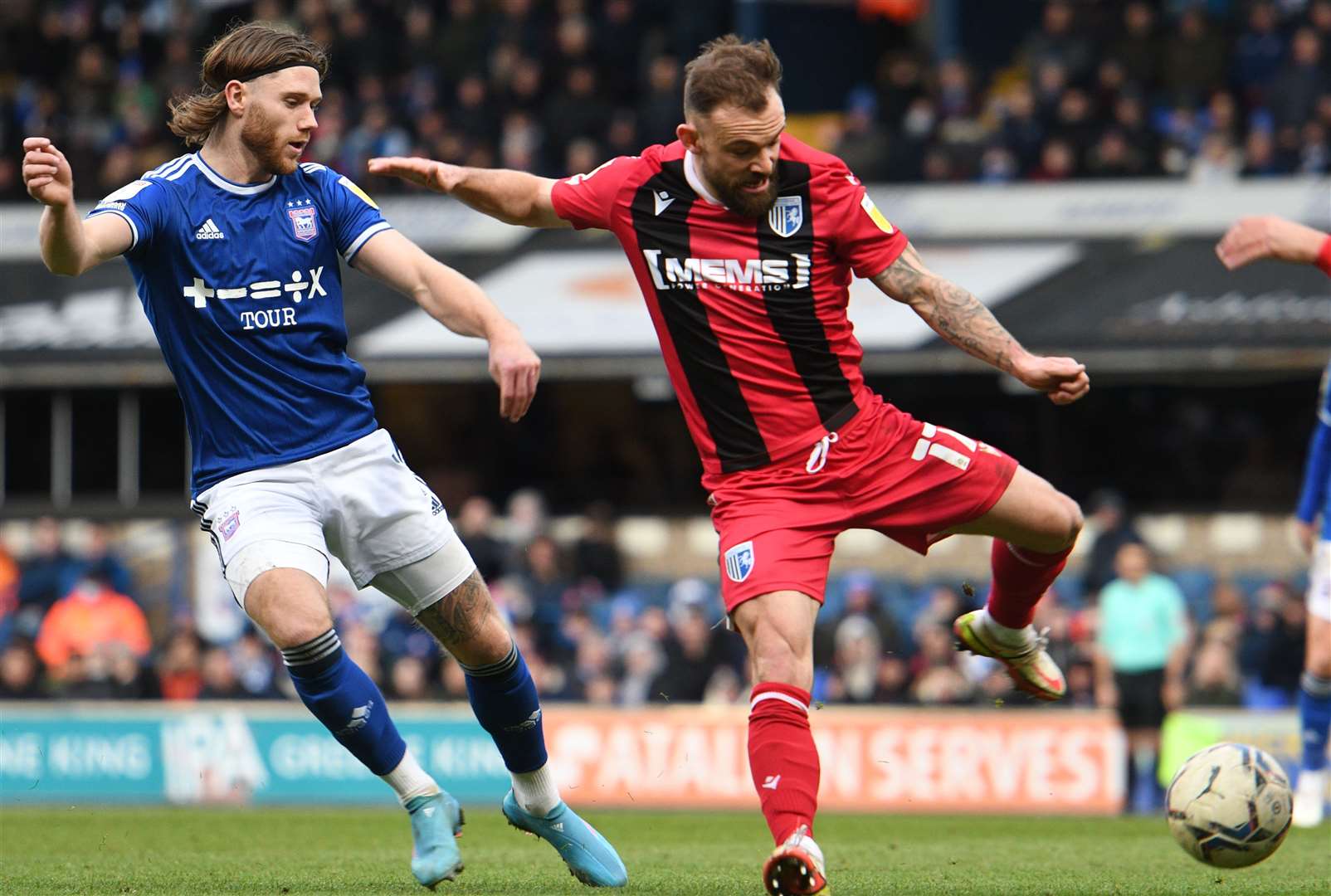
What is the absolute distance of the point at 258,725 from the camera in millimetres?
15789

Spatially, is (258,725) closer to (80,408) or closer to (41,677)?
(41,677)

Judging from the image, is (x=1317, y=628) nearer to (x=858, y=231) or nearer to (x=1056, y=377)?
(x=1056, y=377)

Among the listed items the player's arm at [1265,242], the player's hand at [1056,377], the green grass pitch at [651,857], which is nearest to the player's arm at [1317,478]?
the green grass pitch at [651,857]

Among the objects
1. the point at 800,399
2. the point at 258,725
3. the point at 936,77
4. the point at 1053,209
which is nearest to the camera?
the point at 800,399

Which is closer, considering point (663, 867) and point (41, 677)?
point (663, 867)

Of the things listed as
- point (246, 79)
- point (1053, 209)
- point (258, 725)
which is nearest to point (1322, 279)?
point (1053, 209)

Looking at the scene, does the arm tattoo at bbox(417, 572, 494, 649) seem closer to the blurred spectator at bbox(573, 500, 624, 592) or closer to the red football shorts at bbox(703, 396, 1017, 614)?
the red football shorts at bbox(703, 396, 1017, 614)

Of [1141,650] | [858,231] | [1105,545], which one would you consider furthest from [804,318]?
[1105,545]

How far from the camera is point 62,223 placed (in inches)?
238

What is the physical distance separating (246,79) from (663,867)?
3475 millimetres

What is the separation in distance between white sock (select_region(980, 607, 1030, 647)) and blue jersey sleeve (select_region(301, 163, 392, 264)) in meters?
2.66

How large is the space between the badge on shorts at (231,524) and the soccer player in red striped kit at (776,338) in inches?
49.7

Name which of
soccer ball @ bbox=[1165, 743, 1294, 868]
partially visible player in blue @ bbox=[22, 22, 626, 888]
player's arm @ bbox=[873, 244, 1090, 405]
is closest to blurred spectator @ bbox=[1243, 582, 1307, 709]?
soccer ball @ bbox=[1165, 743, 1294, 868]

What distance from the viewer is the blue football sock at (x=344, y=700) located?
256 inches
